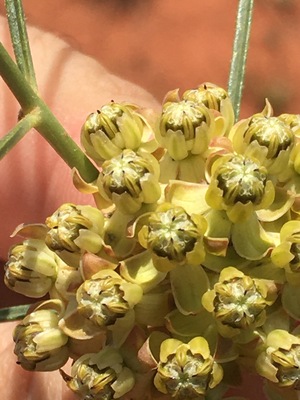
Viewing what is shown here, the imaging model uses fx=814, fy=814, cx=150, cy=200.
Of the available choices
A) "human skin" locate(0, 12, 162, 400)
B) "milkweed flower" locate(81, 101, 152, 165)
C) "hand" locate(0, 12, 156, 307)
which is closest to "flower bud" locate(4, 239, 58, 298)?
"milkweed flower" locate(81, 101, 152, 165)

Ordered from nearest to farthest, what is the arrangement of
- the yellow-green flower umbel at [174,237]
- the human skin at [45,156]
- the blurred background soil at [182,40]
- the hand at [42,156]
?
the yellow-green flower umbel at [174,237]
the human skin at [45,156]
the hand at [42,156]
the blurred background soil at [182,40]

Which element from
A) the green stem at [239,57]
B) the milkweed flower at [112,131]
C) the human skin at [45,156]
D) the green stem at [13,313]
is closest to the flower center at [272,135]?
the milkweed flower at [112,131]

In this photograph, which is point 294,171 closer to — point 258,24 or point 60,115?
point 60,115

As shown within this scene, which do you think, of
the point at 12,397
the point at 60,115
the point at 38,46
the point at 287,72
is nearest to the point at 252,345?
the point at 12,397

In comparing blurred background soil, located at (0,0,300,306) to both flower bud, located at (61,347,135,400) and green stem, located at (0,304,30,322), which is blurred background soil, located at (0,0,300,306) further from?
flower bud, located at (61,347,135,400)

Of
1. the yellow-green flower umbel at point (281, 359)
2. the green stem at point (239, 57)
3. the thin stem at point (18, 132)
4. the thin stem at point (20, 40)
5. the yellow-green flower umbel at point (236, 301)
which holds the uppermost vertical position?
the thin stem at point (20, 40)

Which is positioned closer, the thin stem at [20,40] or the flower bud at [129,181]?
the flower bud at [129,181]

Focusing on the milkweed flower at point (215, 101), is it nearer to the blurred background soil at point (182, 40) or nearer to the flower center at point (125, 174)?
the flower center at point (125, 174)
